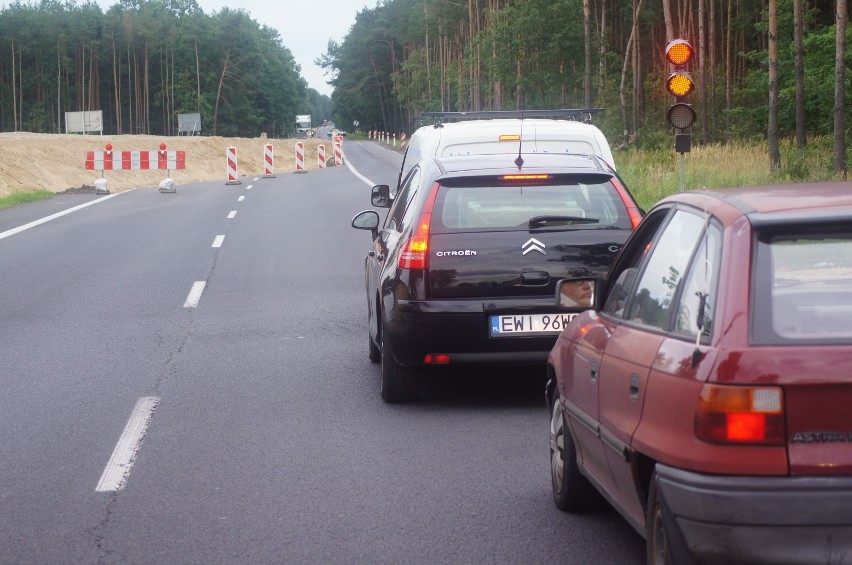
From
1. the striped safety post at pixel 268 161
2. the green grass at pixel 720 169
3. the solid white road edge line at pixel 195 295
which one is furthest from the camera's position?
the striped safety post at pixel 268 161

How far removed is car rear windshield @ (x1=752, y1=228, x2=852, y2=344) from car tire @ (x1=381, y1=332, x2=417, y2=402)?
4.56 metres

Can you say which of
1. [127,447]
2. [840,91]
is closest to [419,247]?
[127,447]

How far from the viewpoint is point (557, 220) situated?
820 centimetres

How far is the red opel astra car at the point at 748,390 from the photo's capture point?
3.62 metres

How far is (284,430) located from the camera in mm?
7645

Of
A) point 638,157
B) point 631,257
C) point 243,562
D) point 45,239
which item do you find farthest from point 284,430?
point 638,157

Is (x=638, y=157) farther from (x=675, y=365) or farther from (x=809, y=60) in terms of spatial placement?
(x=675, y=365)

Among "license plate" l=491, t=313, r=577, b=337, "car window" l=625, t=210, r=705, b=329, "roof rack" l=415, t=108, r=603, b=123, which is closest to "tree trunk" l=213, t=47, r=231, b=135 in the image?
"roof rack" l=415, t=108, r=603, b=123

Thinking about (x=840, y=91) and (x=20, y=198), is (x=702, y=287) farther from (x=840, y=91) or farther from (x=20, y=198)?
(x=20, y=198)

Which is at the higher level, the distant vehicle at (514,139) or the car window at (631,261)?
the distant vehicle at (514,139)

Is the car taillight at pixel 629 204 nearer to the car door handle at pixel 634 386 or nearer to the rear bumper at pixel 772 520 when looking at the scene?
the car door handle at pixel 634 386

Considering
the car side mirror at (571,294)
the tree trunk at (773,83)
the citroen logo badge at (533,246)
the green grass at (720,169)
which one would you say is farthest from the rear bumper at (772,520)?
the tree trunk at (773,83)

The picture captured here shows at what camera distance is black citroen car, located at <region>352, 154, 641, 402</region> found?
8.00 m

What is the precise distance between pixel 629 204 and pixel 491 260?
3.30 feet
